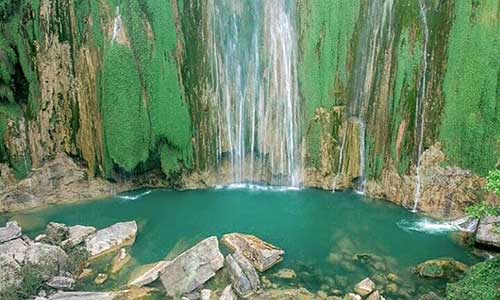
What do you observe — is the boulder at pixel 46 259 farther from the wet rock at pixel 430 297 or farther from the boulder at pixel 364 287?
the wet rock at pixel 430 297

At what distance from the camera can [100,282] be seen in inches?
674

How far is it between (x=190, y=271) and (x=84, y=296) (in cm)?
319

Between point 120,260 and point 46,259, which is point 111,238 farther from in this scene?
point 46,259

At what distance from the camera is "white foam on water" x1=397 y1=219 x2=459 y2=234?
19656 millimetres

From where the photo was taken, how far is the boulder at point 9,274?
1595cm

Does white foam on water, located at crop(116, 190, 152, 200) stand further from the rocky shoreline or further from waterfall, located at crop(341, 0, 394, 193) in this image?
waterfall, located at crop(341, 0, 394, 193)

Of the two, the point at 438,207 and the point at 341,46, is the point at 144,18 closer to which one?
the point at 341,46

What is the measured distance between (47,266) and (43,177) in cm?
647

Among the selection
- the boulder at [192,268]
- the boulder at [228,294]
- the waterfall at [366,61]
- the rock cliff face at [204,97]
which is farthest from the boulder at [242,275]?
the waterfall at [366,61]

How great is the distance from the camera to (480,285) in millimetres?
13875

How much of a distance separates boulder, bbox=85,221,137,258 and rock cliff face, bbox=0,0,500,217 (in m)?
3.79

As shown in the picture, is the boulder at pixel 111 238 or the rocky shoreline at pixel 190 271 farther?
the boulder at pixel 111 238

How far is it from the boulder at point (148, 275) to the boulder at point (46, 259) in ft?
7.77

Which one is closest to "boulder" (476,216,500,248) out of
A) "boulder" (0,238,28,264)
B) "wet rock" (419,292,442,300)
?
"wet rock" (419,292,442,300)
